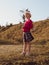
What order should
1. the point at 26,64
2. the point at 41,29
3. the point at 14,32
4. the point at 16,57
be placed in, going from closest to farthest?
1. the point at 26,64
2. the point at 16,57
3. the point at 41,29
4. the point at 14,32

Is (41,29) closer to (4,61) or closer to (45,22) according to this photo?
(45,22)

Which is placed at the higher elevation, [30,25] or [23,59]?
[30,25]

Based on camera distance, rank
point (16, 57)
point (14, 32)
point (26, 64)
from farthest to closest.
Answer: point (14, 32)
point (16, 57)
point (26, 64)

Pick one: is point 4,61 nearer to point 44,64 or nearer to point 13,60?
point 13,60

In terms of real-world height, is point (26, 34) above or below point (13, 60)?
above

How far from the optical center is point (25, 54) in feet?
35.4

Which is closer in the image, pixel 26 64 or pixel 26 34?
pixel 26 64

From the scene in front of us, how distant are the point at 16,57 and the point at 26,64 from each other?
A: 0.83 metres

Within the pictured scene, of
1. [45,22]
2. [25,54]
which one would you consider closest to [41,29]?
[45,22]

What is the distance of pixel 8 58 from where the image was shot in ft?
33.8

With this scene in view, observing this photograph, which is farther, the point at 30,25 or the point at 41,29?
the point at 41,29

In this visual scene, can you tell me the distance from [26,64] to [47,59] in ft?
2.98

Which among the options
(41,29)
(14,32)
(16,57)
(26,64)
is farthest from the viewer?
(14,32)

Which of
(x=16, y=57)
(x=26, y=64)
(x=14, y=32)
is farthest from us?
(x=14, y=32)
